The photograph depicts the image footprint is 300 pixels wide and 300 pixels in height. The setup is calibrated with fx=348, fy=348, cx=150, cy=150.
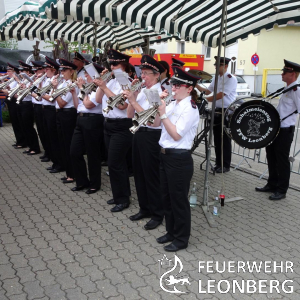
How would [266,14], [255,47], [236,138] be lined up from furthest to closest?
[255,47]
[266,14]
[236,138]

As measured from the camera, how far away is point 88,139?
212 inches

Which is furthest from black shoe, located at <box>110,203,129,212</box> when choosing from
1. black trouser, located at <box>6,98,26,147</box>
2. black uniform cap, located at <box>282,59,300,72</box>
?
black trouser, located at <box>6,98,26,147</box>

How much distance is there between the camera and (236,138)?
16.7 feet

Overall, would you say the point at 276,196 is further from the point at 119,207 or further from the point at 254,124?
the point at 119,207

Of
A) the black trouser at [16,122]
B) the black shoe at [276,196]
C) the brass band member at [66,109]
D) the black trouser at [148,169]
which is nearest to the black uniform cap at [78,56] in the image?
the brass band member at [66,109]

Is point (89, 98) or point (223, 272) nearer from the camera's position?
point (223, 272)

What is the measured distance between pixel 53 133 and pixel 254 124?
3.66 m

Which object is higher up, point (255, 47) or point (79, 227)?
point (255, 47)

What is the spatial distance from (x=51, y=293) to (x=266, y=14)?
5067 millimetres

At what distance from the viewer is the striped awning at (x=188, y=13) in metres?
4.86

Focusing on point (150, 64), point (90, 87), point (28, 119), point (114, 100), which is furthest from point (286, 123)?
point (28, 119)

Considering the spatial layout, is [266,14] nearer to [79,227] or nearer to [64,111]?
[64,111]

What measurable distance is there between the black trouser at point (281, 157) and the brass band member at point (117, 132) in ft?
7.76

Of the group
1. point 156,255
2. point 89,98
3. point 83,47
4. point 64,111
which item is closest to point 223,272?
point 156,255
